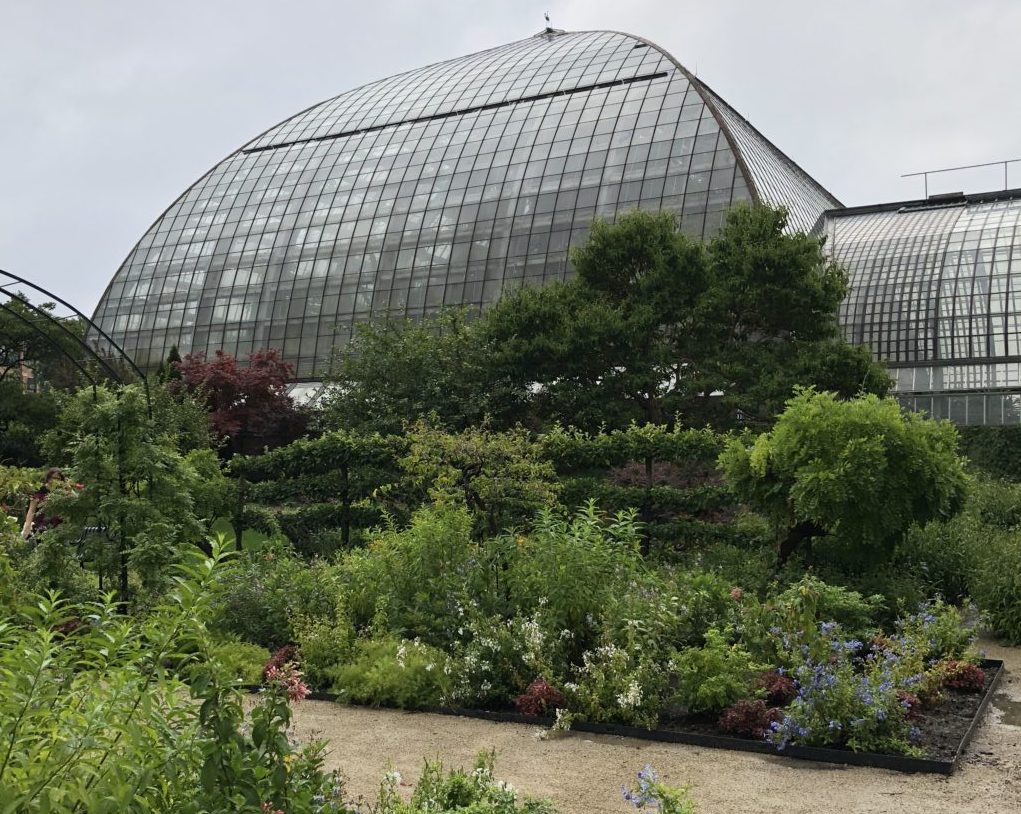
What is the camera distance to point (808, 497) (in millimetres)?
11727

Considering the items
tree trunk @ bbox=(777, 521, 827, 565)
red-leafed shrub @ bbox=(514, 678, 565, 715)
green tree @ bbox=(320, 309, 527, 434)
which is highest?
green tree @ bbox=(320, 309, 527, 434)

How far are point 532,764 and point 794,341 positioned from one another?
16.9 m

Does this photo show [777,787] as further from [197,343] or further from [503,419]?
[197,343]

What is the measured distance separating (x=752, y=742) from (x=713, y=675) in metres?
0.96

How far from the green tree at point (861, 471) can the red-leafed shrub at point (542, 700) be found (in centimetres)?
459

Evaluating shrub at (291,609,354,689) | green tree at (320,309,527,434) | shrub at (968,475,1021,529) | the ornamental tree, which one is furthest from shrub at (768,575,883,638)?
the ornamental tree

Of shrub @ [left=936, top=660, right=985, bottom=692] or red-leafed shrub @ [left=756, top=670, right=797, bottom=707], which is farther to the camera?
shrub @ [left=936, top=660, right=985, bottom=692]

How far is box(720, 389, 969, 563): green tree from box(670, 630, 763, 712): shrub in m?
3.23

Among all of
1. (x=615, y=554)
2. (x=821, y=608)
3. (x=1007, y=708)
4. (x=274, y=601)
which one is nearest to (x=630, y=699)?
(x=615, y=554)

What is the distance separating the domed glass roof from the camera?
35.8 meters

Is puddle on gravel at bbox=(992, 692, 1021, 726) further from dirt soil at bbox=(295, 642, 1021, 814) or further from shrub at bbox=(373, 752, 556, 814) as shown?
shrub at bbox=(373, 752, 556, 814)

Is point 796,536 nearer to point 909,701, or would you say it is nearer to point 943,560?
point 943,560

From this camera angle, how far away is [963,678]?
30.6 ft

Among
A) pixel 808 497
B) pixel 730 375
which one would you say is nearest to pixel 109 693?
pixel 808 497
